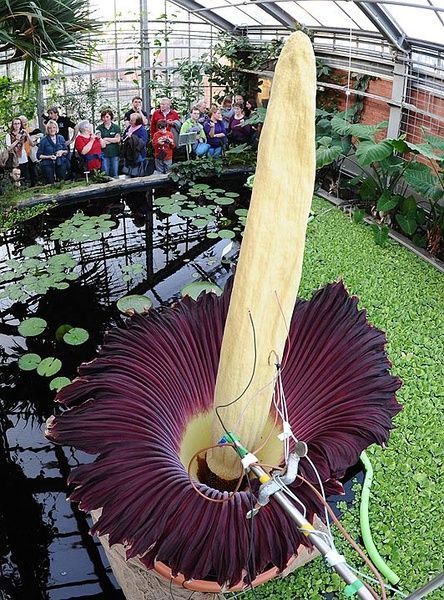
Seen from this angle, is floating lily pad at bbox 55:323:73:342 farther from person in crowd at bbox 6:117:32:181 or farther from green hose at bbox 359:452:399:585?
person in crowd at bbox 6:117:32:181

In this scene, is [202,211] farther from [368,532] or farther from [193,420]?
[193,420]

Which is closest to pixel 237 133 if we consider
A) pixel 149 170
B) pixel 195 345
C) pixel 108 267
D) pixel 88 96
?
pixel 149 170

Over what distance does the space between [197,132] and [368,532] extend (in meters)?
→ 6.38

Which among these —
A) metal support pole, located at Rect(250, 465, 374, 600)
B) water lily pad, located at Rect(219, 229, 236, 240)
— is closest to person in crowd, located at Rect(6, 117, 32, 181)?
water lily pad, located at Rect(219, 229, 236, 240)

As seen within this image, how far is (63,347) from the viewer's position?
3.81 m

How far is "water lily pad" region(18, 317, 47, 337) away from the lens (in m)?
3.86

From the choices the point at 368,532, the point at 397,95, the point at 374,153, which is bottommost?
the point at 368,532

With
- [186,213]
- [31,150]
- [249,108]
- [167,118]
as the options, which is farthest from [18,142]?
[249,108]

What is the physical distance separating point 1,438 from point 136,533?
1.98m

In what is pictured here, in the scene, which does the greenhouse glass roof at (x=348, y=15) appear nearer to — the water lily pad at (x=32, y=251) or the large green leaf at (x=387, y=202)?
the large green leaf at (x=387, y=202)

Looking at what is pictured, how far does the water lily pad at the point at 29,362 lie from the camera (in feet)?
11.7

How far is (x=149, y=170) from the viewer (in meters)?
7.67

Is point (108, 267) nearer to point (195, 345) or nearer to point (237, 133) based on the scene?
point (195, 345)

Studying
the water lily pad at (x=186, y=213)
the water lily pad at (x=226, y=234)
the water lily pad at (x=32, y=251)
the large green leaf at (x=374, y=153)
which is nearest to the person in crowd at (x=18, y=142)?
the water lily pad at (x=32, y=251)
